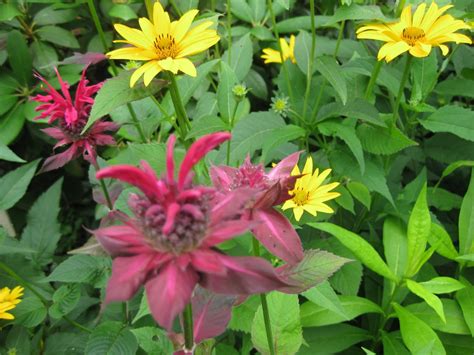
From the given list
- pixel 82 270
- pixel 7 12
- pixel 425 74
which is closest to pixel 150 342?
pixel 82 270

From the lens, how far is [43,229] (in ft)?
4.44

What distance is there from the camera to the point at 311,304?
1.00 metres

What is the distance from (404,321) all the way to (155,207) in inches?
26.3

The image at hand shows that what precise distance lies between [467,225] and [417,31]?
412 mm

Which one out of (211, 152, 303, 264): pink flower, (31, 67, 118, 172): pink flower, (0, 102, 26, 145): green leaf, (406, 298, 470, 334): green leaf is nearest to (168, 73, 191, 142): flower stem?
(31, 67, 118, 172): pink flower

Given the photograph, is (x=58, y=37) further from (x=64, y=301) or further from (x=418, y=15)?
(x=418, y=15)

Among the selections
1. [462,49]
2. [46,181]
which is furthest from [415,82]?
[46,181]

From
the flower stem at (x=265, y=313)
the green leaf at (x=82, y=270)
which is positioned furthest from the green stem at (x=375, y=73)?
the green leaf at (x=82, y=270)

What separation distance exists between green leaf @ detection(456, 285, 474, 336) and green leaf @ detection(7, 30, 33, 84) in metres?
1.28

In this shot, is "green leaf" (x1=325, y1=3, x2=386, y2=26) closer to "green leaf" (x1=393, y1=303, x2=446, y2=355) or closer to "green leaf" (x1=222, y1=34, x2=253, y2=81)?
"green leaf" (x1=222, y1=34, x2=253, y2=81)

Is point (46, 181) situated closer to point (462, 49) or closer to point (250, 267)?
point (462, 49)

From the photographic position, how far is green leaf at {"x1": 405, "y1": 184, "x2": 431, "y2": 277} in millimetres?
942

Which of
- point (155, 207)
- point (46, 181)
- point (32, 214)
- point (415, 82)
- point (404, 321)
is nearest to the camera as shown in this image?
point (155, 207)

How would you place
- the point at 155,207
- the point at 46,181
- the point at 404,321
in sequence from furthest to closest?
the point at 46,181 < the point at 404,321 < the point at 155,207
